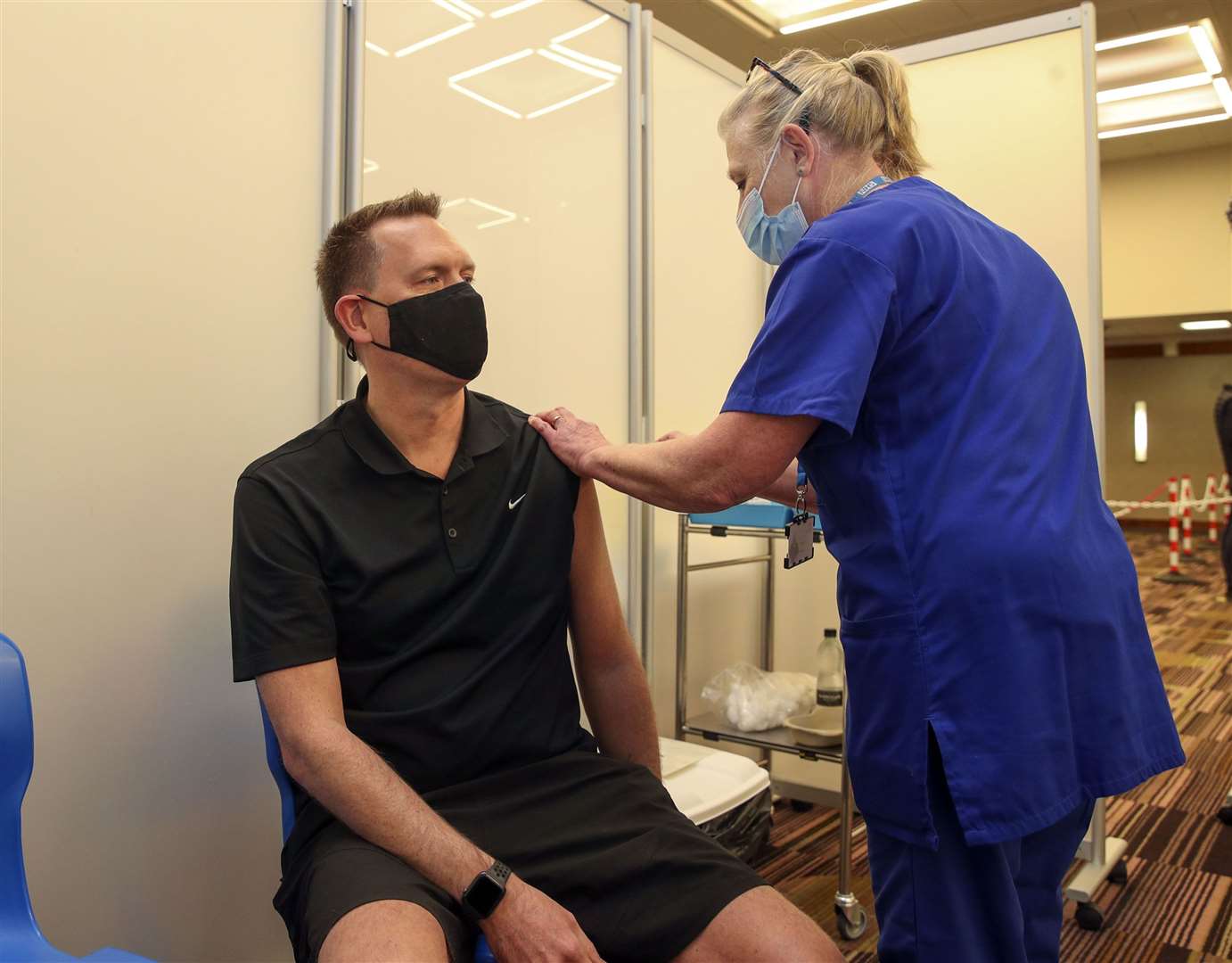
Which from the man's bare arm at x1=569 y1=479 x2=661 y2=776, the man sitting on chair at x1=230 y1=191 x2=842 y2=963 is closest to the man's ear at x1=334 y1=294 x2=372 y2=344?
the man sitting on chair at x1=230 y1=191 x2=842 y2=963

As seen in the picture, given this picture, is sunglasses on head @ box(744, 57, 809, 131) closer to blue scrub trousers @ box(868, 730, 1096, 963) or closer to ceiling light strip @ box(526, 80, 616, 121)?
blue scrub trousers @ box(868, 730, 1096, 963)

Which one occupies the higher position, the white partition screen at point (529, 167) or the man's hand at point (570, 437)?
the white partition screen at point (529, 167)

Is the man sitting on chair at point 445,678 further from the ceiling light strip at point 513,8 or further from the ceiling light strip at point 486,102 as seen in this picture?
the ceiling light strip at point 513,8

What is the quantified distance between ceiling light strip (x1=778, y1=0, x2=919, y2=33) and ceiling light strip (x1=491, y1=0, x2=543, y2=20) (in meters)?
3.68

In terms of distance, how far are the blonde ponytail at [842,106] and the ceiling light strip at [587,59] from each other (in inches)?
46.8

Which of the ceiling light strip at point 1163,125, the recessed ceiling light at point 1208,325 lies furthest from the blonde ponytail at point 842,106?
the recessed ceiling light at point 1208,325

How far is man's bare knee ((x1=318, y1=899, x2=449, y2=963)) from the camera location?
104 centimetres

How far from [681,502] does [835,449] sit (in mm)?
206

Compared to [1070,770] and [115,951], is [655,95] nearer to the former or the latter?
[1070,770]

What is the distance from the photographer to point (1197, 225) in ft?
28.5

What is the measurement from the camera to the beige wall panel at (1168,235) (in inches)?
→ 337

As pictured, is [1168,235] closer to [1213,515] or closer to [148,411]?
[1213,515]

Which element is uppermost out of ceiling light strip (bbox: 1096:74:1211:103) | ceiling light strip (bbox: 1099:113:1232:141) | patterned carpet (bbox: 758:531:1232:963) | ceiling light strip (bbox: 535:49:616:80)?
ceiling light strip (bbox: 1099:113:1232:141)

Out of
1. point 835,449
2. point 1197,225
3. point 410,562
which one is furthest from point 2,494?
point 1197,225
